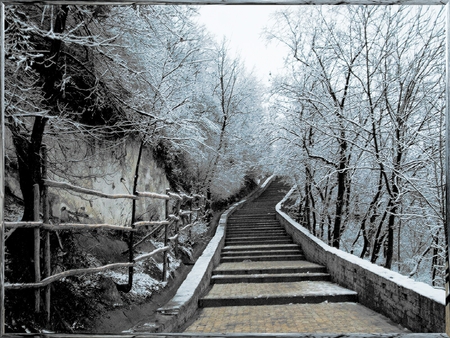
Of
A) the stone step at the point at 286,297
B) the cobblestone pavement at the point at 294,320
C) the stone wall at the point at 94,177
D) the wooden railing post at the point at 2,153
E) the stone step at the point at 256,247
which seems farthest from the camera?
the stone step at the point at 256,247

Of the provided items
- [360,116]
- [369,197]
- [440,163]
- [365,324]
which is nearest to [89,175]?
[365,324]

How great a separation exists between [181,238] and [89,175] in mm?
4515

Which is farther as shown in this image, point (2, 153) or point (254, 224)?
point (254, 224)

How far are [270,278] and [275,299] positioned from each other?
1785mm

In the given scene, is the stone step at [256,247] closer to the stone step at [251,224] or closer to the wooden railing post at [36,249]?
the stone step at [251,224]

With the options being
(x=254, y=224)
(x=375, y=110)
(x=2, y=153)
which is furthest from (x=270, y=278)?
(x=254, y=224)

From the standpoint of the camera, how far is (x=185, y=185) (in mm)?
7430

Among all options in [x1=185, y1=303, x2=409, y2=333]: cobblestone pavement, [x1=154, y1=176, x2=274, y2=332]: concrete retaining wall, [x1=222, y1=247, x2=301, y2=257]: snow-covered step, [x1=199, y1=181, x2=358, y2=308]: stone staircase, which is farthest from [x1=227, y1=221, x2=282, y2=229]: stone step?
[x1=185, y1=303, x2=409, y2=333]: cobblestone pavement

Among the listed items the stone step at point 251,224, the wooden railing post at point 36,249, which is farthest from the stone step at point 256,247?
the wooden railing post at point 36,249

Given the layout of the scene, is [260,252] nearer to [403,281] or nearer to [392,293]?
[392,293]

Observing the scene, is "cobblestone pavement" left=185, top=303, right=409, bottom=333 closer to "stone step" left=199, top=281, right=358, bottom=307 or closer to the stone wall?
"stone step" left=199, top=281, right=358, bottom=307

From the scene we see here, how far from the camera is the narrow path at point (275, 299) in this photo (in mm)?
4223

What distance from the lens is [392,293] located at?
441cm

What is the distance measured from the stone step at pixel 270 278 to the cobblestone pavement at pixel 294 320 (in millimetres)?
1963
